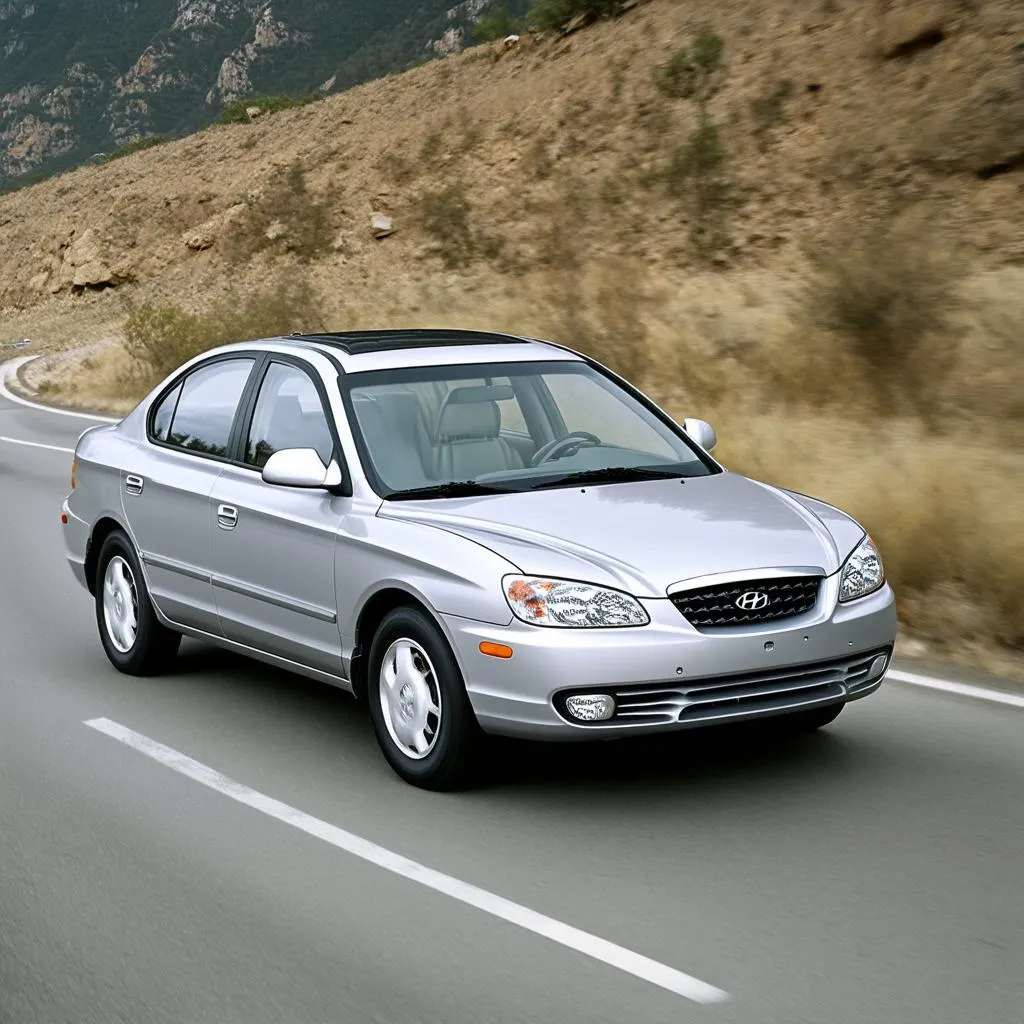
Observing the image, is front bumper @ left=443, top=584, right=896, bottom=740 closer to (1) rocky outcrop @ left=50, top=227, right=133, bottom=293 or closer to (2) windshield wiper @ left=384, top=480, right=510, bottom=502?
(2) windshield wiper @ left=384, top=480, right=510, bottom=502

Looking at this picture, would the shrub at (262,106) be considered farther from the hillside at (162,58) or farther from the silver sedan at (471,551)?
the silver sedan at (471,551)

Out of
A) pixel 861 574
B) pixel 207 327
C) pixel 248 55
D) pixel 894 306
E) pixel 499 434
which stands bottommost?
pixel 207 327

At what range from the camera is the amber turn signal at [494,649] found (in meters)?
5.64

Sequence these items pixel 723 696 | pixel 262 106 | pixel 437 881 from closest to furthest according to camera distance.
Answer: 1. pixel 437 881
2. pixel 723 696
3. pixel 262 106

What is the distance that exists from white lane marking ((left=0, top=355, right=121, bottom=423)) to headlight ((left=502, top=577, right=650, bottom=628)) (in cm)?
1469

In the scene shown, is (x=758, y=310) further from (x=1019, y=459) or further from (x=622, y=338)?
(x=1019, y=459)

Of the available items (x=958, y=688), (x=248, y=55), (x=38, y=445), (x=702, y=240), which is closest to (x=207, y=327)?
(x=38, y=445)

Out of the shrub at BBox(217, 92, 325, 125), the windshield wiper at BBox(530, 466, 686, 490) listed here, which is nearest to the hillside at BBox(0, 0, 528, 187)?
the shrub at BBox(217, 92, 325, 125)

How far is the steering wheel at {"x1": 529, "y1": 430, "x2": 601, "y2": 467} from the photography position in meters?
6.88

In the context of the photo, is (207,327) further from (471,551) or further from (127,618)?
(471,551)

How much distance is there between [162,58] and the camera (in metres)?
138

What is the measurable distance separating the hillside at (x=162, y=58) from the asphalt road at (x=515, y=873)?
3991 inches

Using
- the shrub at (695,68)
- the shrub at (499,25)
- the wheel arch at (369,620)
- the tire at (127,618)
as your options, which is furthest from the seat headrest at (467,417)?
the shrub at (499,25)

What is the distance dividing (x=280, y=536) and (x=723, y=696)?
2059 millimetres
